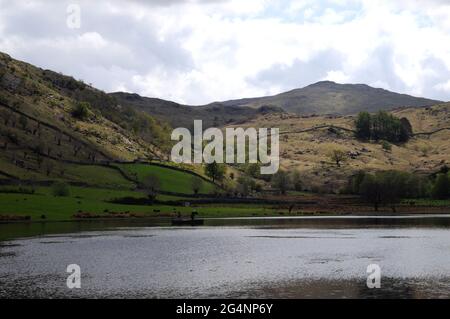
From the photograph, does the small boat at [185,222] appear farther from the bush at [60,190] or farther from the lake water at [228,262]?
the bush at [60,190]

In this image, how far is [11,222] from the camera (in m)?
142

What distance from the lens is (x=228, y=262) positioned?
79.6m

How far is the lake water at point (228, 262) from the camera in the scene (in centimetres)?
5912

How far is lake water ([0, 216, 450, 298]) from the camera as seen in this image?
5912 centimetres

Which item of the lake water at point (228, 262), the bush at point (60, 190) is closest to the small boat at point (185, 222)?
the lake water at point (228, 262)

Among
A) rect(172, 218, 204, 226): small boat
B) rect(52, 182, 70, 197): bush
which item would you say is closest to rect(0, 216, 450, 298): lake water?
rect(172, 218, 204, 226): small boat

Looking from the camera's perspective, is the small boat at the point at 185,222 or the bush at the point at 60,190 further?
the bush at the point at 60,190

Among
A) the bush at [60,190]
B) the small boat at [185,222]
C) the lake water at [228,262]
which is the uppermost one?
the bush at [60,190]

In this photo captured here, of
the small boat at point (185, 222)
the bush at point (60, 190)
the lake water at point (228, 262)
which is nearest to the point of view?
the lake water at point (228, 262)

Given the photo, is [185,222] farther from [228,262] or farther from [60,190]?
[228,262]

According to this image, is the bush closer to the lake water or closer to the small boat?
the small boat
